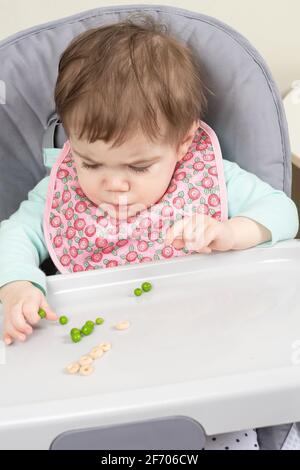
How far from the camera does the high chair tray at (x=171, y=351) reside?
0.55 metres

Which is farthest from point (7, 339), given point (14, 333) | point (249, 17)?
point (249, 17)

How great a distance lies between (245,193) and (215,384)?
38cm

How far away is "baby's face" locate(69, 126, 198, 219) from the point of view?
777 mm

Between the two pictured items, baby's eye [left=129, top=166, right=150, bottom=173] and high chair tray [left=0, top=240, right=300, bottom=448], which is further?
baby's eye [left=129, top=166, right=150, bottom=173]

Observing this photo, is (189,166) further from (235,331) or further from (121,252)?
(235,331)

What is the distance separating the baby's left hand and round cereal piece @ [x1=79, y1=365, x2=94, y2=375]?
164 millimetres

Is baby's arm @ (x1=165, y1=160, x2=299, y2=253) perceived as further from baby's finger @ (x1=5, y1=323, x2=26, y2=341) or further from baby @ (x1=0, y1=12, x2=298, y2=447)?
baby's finger @ (x1=5, y1=323, x2=26, y2=341)

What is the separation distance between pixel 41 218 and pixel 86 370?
1.23ft

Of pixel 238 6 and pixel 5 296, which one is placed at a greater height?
pixel 238 6

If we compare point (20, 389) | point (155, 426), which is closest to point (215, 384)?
point (155, 426)

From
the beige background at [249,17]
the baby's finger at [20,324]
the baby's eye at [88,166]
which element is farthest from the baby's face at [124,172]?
the beige background at [249,17]

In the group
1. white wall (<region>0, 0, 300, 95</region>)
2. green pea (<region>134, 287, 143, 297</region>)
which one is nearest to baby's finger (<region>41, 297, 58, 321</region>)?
green pea (<region>134, 287, 143, 297</region>)

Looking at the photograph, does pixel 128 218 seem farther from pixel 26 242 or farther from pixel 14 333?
pixel 14 333
